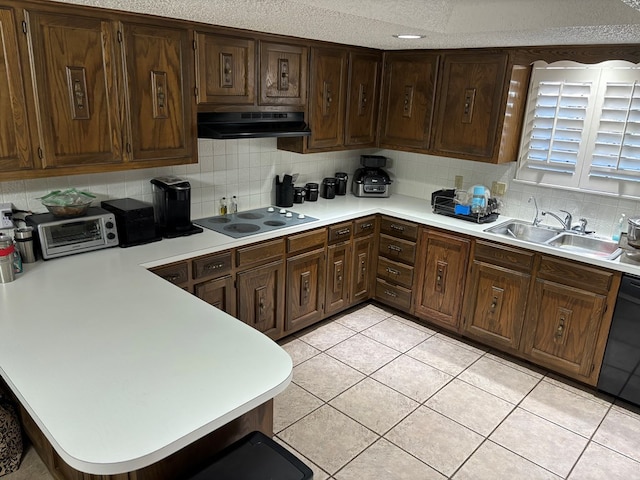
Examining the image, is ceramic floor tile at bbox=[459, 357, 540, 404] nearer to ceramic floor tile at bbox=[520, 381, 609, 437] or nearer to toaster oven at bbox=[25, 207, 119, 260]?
ceramic floor tile at bbox=[520, 381, 609, 437]

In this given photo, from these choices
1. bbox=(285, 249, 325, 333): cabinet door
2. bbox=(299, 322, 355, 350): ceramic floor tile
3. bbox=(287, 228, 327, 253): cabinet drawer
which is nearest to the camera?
bbox=(287, 228, 327, 253): cabinet drawer

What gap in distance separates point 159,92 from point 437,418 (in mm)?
2479

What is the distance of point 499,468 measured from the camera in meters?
2.45

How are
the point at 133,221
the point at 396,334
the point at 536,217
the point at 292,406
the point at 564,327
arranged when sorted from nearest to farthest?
the point at 133,221, the point at 292,406, the point at 564,327, the point at 536,217, the point at 396,334

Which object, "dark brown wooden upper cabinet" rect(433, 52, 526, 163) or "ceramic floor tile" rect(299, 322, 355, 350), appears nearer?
"dark brown wooden upper cabinet" rect(433, 52, 526, 163)

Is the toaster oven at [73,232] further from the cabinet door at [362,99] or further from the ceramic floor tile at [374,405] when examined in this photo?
the cabinet door at [362,99]

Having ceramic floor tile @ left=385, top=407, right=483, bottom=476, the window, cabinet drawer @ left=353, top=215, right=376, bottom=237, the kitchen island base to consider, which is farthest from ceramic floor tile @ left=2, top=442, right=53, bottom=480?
the window

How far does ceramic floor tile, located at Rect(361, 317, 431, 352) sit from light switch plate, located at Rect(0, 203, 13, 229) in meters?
2.48

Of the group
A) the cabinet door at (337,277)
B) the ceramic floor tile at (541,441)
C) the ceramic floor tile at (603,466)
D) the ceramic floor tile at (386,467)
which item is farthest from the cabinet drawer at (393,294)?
the ceramic floor tile at (603,466)

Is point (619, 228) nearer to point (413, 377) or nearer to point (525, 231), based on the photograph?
point (525, 231)

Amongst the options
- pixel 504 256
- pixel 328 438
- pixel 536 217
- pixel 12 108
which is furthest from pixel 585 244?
pixel 12 108

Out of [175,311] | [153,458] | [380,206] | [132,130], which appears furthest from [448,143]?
[153,458]

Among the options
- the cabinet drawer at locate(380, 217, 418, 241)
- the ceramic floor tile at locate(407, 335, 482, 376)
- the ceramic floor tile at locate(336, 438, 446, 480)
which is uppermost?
the cabinet drawer at locate(380, 217, 418, 241)

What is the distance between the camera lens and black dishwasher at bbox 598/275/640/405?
9.27 feet
